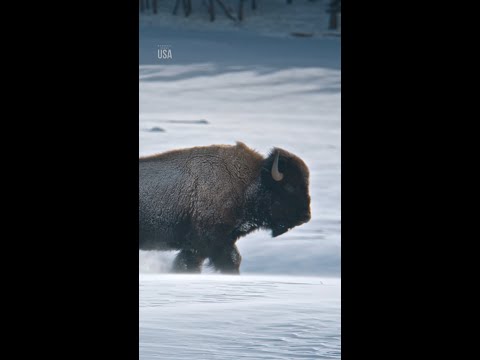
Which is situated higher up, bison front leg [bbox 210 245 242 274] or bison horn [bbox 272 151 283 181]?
bison horn [bbox 272 151 283 181]

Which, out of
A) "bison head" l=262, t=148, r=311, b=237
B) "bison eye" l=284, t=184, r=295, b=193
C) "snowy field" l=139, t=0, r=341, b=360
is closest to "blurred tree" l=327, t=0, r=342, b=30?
"snowy field" l=139, t=0, r=341, b=360

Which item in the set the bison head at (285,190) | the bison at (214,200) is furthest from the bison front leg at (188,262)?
the bison head at (285,190)

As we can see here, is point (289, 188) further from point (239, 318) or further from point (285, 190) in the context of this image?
point (239, 318)

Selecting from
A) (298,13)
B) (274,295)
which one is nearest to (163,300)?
(274,295)

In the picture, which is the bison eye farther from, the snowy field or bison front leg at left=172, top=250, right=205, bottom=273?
bison front leg at left=172, top=250, right=205, bottom=273

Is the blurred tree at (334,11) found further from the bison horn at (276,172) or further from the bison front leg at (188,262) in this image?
the bison front leg at (188,262)
